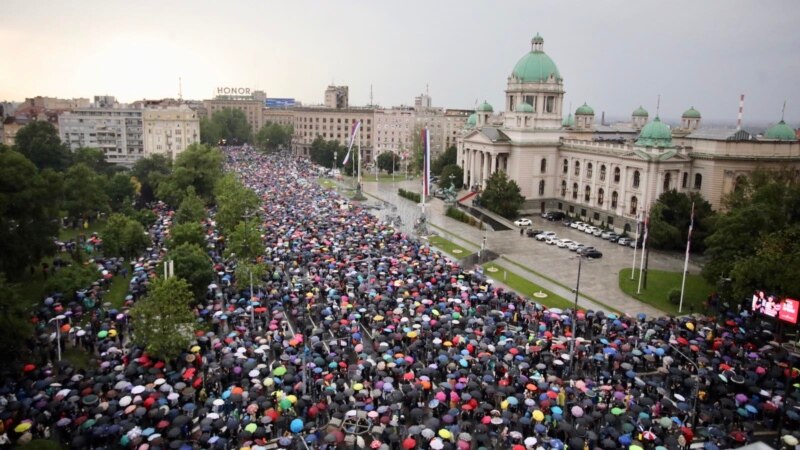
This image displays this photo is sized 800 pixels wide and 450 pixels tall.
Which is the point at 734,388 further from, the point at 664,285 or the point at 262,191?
the point at 262,191

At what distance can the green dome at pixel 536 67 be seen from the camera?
8756cm

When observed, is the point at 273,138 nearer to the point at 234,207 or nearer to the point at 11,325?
the point at 234,207

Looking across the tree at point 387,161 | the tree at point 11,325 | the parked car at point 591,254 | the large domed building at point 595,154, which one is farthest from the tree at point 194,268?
the tree at point 387,161

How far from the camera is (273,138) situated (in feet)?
553

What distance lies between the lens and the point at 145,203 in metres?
80.8

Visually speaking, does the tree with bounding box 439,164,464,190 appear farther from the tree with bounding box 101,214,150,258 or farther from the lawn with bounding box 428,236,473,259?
the tree with bounding box 101,214,150,258

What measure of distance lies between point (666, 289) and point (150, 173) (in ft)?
215

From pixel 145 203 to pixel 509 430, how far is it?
6872cm

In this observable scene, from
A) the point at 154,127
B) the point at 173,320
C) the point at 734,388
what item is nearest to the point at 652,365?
the point at 734,388

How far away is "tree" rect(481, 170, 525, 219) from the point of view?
7438 centimetres

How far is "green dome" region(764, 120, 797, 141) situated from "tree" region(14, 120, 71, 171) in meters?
93.9

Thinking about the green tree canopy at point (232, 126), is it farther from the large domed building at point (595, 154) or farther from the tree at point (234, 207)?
the tree at point (234, 207)

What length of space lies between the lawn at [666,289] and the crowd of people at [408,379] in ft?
13.3

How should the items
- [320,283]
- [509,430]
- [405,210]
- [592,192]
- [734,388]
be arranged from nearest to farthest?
[509,430], [734,388], [320,283], [592,192], [405,210]
